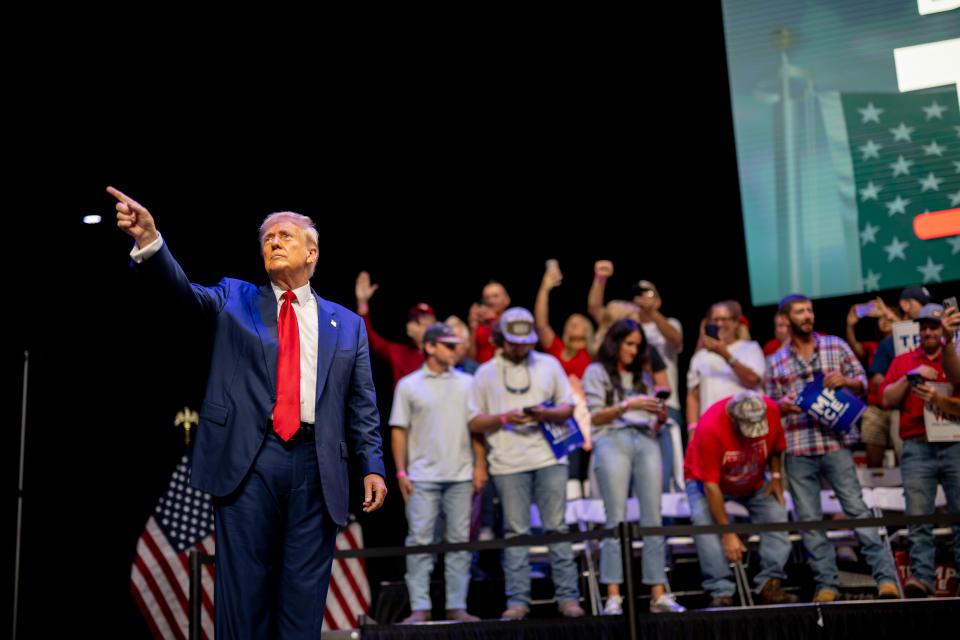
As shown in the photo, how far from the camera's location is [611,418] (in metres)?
5.38

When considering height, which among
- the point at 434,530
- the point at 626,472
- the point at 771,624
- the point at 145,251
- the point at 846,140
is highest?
the point at 846,140

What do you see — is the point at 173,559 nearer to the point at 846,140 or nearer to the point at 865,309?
the point at 865,309

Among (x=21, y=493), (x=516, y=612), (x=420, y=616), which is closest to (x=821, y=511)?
(x=516, y=612)

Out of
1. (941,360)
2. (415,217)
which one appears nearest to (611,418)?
(941,360)

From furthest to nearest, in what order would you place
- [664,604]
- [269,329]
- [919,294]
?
[919,294] → [664,604] → [269,329]

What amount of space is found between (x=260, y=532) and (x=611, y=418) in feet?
9.81

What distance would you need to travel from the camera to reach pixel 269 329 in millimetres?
2918

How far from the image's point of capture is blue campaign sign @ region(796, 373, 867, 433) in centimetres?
518

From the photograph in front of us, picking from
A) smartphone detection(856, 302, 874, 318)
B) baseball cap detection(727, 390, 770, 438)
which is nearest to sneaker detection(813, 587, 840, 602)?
baseball cap detection(727, 390, 770, 438)

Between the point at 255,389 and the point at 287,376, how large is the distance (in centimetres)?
10

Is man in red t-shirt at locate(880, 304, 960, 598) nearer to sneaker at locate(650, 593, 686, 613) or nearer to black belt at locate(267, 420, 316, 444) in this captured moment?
sneaker at locate(650, 593, 686, 613)

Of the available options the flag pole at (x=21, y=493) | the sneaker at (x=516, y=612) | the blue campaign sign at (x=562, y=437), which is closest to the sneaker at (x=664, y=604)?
the sneaker at (x=516, y=612)

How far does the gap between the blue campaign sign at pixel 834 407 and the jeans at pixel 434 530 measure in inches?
80.3

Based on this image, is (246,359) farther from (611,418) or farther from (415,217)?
(415,217)
